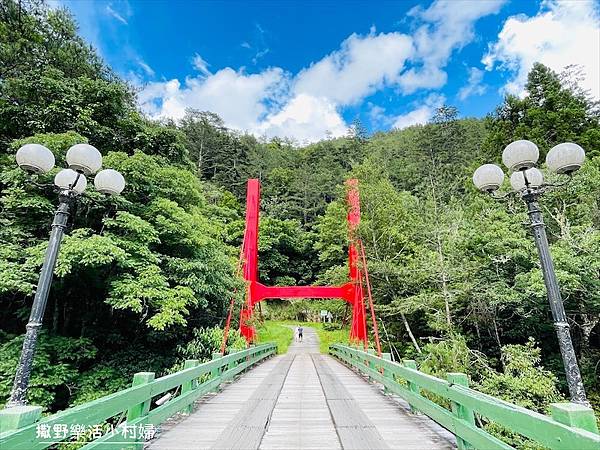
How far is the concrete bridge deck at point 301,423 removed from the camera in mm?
2725

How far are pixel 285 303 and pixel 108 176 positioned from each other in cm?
2828

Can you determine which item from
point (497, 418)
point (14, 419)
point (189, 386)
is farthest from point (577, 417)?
point (189, 386)

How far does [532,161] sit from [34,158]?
15.3 ft

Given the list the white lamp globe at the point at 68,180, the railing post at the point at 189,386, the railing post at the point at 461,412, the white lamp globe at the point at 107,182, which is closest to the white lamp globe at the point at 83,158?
the white lamp globe at the point at 68,180

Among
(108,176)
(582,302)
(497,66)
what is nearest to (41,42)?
(108,176)

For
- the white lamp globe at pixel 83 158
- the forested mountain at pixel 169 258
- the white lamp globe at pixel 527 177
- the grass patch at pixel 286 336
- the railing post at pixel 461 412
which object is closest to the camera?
the railing post at pixel 461 412

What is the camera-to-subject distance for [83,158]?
317 centimetres

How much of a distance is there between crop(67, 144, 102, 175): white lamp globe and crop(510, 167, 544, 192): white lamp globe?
4154 mm

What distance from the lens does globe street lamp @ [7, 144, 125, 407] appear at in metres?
2.56

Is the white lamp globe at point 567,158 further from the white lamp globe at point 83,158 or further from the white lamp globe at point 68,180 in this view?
the white lamp globe at point 68,180

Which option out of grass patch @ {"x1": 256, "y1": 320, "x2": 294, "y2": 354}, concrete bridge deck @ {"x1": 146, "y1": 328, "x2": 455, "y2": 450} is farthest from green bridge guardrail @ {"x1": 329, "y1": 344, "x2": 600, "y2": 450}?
grass patch @ {"x1": 256, "y1": 320, "x2": 294, "y2": 354}

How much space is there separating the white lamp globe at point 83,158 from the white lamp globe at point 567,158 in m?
4.36

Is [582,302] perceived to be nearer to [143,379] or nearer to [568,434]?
[568,434]

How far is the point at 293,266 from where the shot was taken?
101ft
